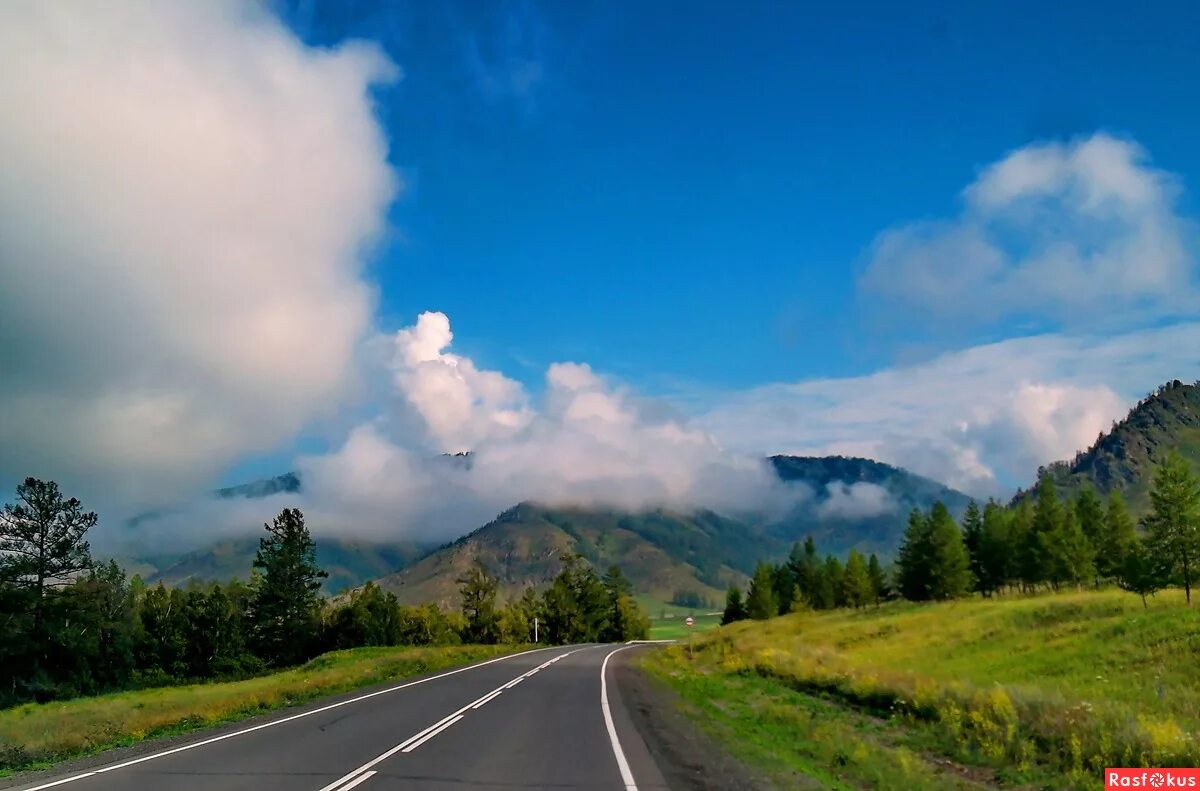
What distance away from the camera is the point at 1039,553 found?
268 feet

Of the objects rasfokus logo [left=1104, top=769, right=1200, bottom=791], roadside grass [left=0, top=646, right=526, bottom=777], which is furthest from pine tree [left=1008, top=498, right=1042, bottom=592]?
rasfokus logo [left=1104, top=769, right=1200, bottom=791]

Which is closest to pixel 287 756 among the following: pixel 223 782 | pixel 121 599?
pixel 223 782

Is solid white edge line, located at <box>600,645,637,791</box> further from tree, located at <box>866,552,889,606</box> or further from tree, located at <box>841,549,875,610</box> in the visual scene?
tree, located at <box>866,552,889,606</box>

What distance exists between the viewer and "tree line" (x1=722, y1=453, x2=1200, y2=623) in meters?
58.2

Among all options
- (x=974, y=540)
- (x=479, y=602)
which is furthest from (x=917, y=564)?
(x=479, y=602)

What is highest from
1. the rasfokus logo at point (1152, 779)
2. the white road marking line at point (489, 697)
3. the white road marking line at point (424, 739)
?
the white road marking line at point (424, 739)

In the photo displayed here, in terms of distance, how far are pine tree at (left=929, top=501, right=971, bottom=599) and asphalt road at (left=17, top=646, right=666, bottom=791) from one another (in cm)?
7828

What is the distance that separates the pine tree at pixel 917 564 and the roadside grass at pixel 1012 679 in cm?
1605

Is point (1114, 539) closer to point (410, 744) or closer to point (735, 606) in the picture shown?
point (735, 606)

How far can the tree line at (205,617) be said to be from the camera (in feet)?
191

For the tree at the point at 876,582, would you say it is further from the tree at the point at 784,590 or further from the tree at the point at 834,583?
the tree at the point at 784,590

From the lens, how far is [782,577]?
12975 centimetres

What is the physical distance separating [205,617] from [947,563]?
302ft

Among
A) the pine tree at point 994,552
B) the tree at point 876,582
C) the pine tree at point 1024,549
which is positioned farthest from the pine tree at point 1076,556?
the tree at point 876,582
